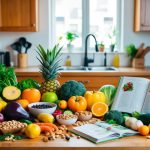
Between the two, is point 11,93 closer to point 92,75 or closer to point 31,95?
point 31,95

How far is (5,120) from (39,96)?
1.14ft

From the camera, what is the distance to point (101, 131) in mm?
1428

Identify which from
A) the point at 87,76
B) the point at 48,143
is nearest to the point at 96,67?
the point at 87,76

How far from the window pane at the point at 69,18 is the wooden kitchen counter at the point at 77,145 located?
320 centimetres

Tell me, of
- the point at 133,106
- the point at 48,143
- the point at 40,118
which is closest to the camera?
the point at 48,143

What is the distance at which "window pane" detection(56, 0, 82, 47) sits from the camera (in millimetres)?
4375

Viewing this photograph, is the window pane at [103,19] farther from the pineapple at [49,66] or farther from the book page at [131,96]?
the book page at [131,96]

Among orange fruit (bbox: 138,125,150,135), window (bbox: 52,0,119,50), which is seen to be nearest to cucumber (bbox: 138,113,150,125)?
orange fruit (bbox: 138,125,150,135)

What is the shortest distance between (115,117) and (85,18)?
2.98 m

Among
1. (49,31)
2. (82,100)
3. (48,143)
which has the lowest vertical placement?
(48,143)

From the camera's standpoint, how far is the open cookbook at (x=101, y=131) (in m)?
1.36

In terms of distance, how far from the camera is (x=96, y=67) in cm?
417

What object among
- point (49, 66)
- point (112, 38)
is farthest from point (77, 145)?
point (112, 38)

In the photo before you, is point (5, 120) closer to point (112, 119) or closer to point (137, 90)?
point (112, 119)
